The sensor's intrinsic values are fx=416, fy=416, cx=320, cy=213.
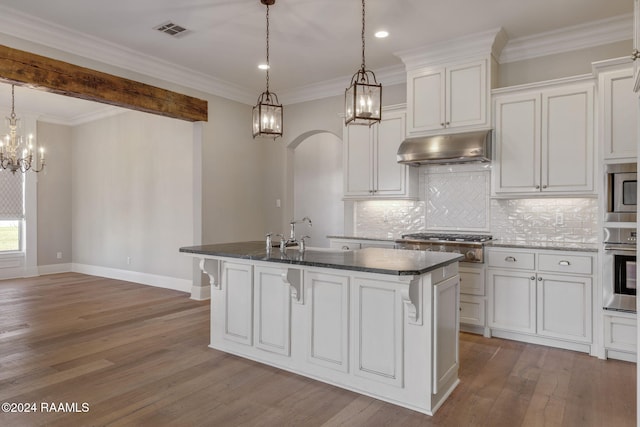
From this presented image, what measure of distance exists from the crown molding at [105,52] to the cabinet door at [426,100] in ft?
8.69

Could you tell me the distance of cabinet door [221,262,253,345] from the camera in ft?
11.0

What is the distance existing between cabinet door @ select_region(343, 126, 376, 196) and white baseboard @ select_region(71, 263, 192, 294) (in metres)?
2.82

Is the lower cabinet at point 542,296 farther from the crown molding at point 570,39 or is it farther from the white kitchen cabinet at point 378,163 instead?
the crown molding at point 570,39

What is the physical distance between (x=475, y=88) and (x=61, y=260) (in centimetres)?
794

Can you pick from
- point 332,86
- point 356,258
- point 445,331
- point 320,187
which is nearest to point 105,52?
point 332,86

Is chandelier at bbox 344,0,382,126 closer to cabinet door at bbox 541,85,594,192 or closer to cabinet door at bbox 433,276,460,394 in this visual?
cabinet door at bbox 433,276,460,394

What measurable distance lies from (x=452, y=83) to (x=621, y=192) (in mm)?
1877

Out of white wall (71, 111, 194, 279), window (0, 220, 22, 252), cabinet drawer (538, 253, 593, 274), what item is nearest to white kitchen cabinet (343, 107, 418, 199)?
cabinet drawer (538, 253, 593, 274)

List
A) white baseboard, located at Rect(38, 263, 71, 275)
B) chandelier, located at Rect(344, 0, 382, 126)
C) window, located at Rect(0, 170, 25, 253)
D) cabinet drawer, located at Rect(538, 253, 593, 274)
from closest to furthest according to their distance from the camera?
chandelier, located at Rect(344, 0, 382, 126), cabinet drawer, located at Rect(538, 253, 593, 274), window, located at Rect(0, 170, 25, 253), white baseboard, located at Rect(38, 263, 71, 275)

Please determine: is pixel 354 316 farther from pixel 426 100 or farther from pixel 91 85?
pixel 91 85

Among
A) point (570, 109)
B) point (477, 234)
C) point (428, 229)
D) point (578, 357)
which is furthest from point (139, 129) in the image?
point (578, 357)

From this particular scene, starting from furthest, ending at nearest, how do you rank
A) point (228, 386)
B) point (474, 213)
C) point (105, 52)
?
point (474, 213) < point (105, 52) < point (228, 386)

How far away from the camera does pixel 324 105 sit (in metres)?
5.97

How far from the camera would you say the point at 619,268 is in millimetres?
3447
